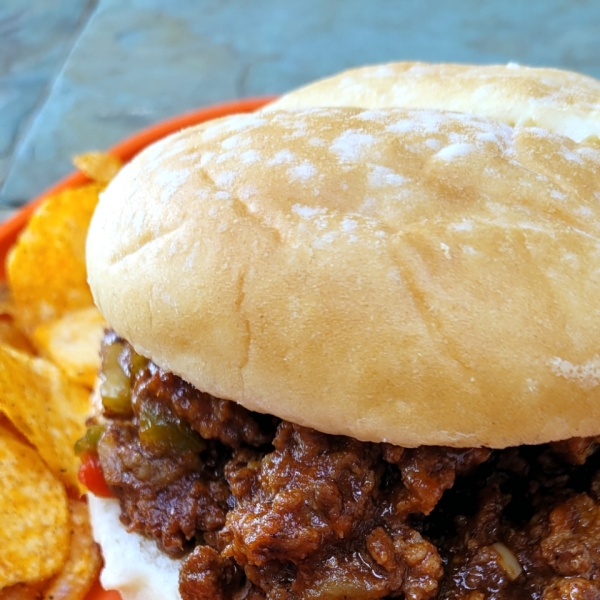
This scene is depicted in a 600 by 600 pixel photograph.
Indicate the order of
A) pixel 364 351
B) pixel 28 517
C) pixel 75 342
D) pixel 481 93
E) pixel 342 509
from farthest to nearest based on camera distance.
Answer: pixel 75 342
pixel 28 517
pixel 481 93
pixel 342 509
pixel 364 351

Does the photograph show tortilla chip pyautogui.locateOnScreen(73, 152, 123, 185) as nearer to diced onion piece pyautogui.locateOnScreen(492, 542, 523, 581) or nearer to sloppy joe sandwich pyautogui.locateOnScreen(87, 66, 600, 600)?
sloppy joe sandwich pyautogui.locateOnScreen(87, 66, 600, 600)

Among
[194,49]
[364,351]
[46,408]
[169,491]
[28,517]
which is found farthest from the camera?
[194,49]

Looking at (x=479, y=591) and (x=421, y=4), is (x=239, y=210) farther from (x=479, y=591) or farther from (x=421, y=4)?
(x=421, y=4)

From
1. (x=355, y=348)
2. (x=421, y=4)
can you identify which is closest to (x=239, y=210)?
(x=355, y=348)

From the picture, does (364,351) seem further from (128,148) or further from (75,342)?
(128,148)

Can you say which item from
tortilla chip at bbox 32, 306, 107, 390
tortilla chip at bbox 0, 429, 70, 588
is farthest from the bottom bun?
tortilla chip at bbox 32, 306, 107, 390

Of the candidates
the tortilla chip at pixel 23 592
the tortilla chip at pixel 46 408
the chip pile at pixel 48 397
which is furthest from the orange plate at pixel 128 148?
the tortilla chip at pixel 23 592

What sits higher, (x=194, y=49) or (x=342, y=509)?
(x=342, y=509)

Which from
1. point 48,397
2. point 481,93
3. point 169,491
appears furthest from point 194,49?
point 169,491
